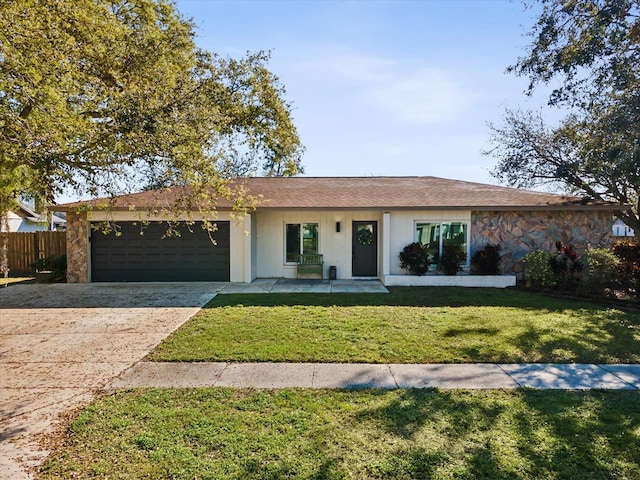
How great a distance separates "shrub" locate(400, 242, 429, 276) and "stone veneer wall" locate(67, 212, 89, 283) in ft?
34.3

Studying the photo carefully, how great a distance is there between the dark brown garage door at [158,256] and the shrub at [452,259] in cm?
715

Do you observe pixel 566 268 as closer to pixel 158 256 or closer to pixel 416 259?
pixel 416 259

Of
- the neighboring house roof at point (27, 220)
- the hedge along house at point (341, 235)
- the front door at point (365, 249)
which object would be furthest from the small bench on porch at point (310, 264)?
the neighboring house roof at point (27, 220)

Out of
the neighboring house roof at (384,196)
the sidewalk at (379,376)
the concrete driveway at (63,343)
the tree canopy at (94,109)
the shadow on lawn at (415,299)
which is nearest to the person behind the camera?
the concrete driveway at (63,343)

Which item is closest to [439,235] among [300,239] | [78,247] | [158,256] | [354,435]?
[300,239]

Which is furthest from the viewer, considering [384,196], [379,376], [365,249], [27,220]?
[27,220]

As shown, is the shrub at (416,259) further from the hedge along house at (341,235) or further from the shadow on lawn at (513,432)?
the shadow on lawn at (513,432)

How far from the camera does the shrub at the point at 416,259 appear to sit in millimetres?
12250

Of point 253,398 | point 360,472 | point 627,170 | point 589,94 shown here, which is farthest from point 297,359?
point 589,94

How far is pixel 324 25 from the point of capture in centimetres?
947

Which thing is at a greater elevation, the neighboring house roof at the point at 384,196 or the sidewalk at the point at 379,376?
the neighboring house roof at the point at 384,196

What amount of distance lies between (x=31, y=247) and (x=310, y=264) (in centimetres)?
1151

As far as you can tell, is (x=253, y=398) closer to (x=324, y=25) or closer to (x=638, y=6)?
(x=324, y=25)

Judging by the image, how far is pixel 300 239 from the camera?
44.5ft
